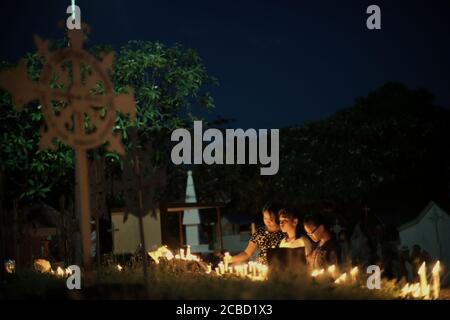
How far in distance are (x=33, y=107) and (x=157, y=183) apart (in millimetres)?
9258

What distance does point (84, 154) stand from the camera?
24.8ft

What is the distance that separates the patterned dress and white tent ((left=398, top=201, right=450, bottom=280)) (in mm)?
7606

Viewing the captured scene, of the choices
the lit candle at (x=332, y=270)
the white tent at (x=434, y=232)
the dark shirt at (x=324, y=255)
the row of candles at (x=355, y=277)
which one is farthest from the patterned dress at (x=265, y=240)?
the white tent at (x=434, y=232)

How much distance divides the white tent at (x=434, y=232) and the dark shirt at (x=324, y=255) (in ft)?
25.2

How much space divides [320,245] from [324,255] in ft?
0.90

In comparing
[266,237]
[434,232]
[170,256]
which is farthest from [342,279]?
[434,232]

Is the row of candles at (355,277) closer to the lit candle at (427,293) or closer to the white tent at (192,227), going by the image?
the lit candle at (427,293)

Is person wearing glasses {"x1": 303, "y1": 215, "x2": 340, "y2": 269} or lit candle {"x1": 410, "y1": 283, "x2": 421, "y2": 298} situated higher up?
person wearing glasses {"x1": 303, "y1": 215, "x2": 340, "y2": 269}

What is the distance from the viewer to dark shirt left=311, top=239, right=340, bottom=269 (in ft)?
30.5

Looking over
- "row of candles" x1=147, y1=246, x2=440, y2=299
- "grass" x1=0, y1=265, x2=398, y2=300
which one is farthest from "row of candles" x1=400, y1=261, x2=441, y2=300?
"grass" x1=0, y1=265, x2=398, y2=300

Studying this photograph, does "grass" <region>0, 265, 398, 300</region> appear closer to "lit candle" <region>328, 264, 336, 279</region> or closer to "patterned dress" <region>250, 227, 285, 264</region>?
"lit candle" <region>328, 264, 336, 279</region>
